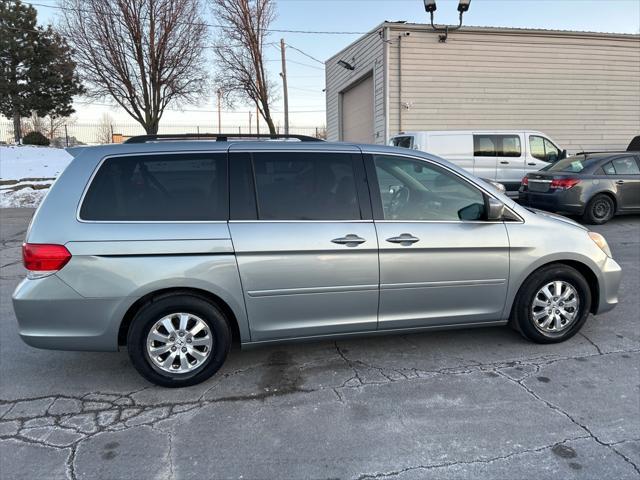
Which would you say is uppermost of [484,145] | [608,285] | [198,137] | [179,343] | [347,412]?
[484,145]

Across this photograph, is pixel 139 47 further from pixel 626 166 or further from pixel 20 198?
pixel 626 166

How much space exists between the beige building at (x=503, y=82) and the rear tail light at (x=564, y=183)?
6558 millimetres

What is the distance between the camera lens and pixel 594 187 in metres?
9.03

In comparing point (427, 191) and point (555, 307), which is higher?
point (427, 191)

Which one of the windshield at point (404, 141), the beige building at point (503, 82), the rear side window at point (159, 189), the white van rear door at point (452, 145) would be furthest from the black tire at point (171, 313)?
the beige building at point (503, 82)

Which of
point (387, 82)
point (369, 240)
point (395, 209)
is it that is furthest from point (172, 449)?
point (387, 82)

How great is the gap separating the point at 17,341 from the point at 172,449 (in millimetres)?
2460

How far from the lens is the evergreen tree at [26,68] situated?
29.3 meters

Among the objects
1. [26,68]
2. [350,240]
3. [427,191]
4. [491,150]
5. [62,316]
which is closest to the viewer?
[62,316]

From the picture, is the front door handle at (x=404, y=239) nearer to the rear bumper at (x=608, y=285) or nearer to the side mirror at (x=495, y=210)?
the side mirror at (x=495, y=210)

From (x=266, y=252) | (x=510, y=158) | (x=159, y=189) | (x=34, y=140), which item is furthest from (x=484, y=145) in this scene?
(x=34, y=140)

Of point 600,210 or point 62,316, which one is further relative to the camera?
point 600,210

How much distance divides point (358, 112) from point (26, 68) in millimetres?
25210

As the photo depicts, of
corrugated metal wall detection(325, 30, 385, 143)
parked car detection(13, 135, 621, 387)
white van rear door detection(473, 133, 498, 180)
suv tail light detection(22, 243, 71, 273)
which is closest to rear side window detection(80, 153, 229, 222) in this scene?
parked car detection(13, 135, 621, 387)
